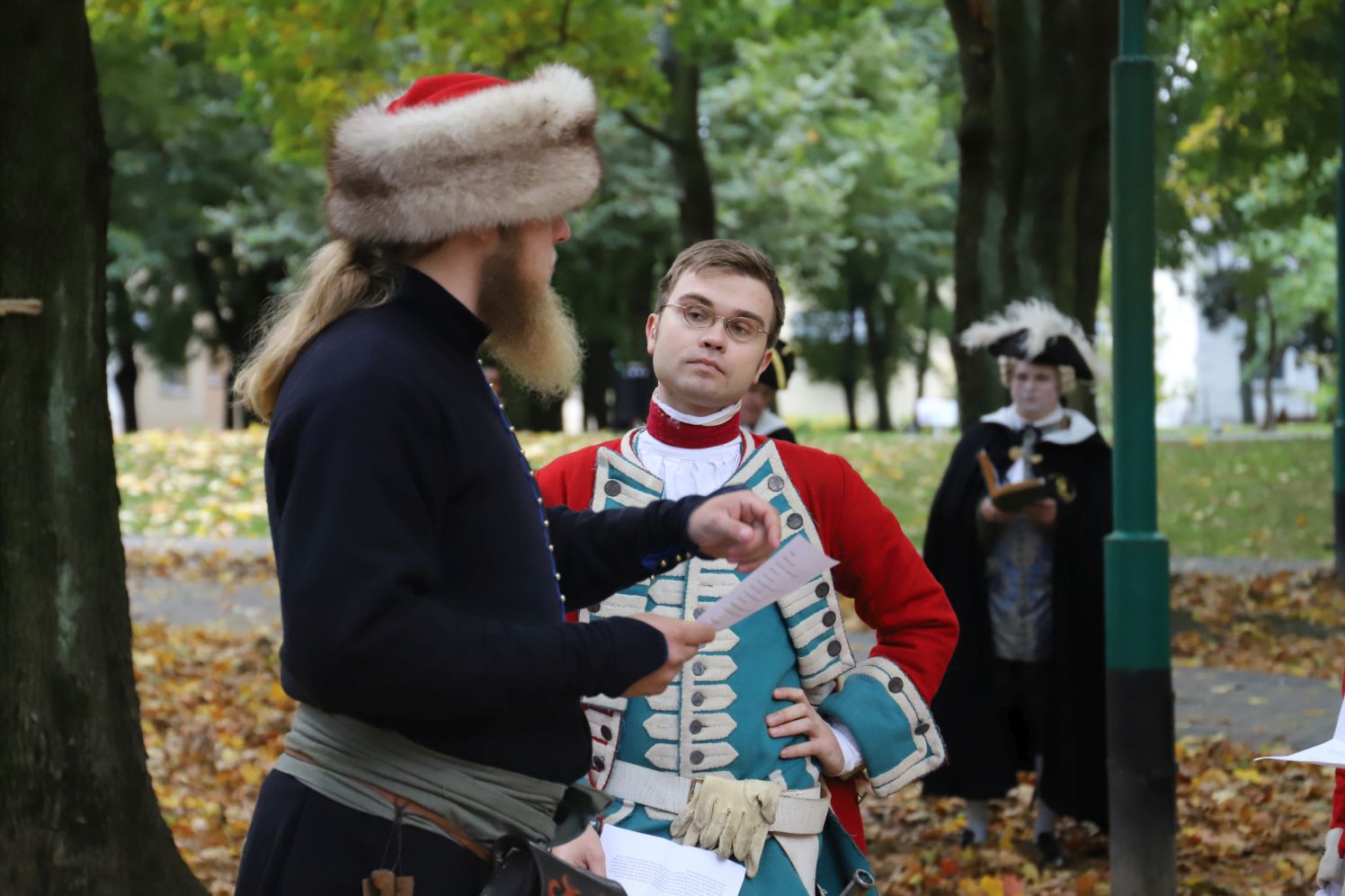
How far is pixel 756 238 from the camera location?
1254 inches

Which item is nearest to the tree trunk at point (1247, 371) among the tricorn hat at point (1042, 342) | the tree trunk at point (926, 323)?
the tree trunk at point (926, 323)

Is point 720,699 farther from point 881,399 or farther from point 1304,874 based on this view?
point 881,399

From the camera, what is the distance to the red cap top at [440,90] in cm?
252

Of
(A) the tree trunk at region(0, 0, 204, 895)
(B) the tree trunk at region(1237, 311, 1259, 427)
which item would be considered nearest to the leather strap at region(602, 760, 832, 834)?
(A) the tree trunk at region(0, 0, 204, 895)

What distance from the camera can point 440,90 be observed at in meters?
2.54

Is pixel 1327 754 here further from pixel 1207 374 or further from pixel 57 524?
pixel 1207 374

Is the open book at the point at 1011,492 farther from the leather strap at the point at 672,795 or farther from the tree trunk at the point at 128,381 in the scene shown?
the tree trunk at the point at 128,381

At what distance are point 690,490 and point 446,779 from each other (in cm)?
135

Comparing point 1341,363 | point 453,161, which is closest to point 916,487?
point 1341,363

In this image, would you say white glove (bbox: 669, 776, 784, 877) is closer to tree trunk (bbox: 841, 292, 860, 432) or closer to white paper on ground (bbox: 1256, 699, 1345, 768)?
white paper on ground (bbox: 1256, 699, 1345, 768)

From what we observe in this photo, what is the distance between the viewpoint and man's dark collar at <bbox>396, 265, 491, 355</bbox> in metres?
2.39

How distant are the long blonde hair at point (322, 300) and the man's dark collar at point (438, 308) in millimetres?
28

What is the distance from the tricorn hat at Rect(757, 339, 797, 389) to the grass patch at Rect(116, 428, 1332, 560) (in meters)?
11.0

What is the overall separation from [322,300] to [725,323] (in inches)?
51.1
